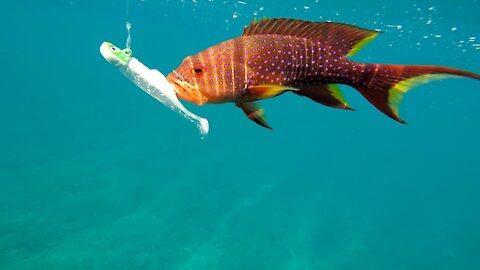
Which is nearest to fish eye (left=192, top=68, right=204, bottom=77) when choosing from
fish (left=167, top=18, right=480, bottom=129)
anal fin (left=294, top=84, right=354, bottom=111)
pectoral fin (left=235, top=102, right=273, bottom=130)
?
fish (left=167, top=18, right=480, bottom=129)

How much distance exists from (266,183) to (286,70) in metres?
22.0

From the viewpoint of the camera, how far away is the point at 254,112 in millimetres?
1728

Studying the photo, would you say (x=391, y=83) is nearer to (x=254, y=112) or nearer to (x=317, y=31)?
(x=317, y=31)

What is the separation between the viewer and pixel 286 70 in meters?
1.71

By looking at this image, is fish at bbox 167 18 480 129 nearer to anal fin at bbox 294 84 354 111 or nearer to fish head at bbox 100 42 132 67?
anal fin at bbox 294 84 354 111

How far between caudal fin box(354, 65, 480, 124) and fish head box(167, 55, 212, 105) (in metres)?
0.81

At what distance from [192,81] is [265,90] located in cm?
32

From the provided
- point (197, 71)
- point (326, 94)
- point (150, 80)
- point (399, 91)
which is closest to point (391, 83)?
point (399, 91)

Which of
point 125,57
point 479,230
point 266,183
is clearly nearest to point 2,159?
point 266,183

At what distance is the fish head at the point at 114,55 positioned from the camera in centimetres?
140

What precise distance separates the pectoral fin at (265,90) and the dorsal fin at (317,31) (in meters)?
0.34

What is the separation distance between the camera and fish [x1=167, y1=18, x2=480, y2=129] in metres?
1.57

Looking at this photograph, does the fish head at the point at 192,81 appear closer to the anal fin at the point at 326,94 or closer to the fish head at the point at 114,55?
the fish head at the point at 114,55

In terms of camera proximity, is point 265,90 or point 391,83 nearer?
point 265,90
